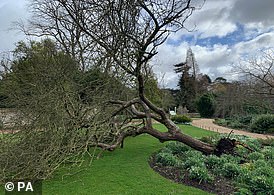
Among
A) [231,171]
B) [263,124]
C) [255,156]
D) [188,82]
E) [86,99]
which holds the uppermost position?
[188,82]

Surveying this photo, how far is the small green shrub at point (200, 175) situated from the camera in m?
5.02

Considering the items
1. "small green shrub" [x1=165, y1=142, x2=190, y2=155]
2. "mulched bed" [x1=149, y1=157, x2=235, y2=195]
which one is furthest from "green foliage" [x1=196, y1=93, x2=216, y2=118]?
"mulched bed" [x1=149, y1=157, x2=235, y2=195]

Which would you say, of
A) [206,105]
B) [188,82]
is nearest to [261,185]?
[206,105]

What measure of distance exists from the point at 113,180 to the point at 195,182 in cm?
166

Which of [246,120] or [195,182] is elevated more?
[246,120]

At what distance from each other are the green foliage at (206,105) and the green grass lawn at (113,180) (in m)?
19.4

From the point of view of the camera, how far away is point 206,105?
25688mm

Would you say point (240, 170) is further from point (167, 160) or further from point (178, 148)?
point (178, 148)

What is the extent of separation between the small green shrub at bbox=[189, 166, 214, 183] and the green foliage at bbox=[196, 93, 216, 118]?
21.0m

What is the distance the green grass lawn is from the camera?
4711 millimetres

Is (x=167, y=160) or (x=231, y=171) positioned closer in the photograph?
(x=231, y=171)

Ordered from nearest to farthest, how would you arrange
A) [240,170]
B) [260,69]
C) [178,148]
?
[240,170] → [178,148] → [260,69]

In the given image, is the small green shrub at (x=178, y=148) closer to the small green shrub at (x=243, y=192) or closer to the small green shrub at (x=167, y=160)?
the small green shrub at (x=167, y=160)

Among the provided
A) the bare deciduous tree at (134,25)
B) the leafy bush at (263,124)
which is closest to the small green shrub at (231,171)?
the bare deciduous tree at (134,25)
